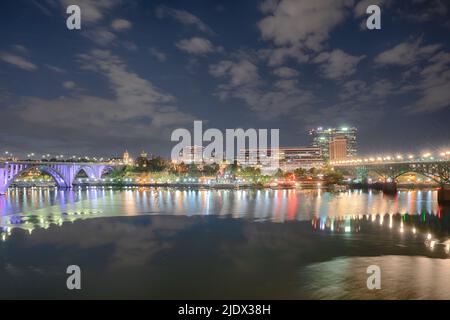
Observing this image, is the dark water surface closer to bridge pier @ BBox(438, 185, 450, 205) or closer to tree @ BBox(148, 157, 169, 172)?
bridge pier @ BBox(438, 185, 450, 205)

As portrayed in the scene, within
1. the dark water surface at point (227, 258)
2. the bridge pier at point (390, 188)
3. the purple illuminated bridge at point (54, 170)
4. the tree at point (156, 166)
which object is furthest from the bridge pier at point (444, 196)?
the tree at point (156, 166)

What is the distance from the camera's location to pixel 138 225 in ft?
108

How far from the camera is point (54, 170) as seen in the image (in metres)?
111

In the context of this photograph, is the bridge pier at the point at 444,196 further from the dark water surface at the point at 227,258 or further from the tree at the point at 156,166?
the tree at the point at 156,166

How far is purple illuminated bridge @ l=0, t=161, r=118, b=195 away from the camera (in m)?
81.1

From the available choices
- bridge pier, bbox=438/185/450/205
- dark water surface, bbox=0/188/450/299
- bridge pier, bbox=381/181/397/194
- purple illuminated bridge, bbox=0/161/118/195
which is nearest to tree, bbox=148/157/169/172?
purple illuminated bridge, bbox=0/161/118/195

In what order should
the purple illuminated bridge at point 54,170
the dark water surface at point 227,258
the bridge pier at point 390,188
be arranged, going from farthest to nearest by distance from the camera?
the bridge pier at point 390,188
the purple illuminated bridge at point 54,170
the dark water surface at point 227,258

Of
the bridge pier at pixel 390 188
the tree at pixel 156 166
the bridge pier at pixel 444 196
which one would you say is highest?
the tree at pixel 156 166

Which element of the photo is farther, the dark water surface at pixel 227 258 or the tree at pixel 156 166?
the tree at pixel 156 166

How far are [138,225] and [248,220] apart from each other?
34.4 feet

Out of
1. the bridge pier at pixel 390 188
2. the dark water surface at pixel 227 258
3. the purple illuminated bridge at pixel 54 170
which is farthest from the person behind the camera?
the bridge pier at pixel 390 188

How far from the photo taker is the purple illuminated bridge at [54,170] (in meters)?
81.1
